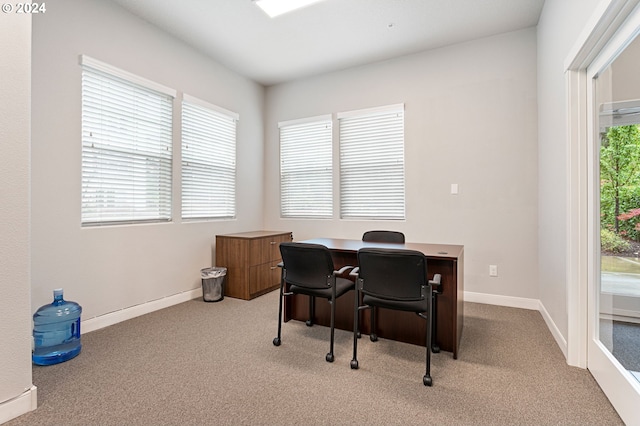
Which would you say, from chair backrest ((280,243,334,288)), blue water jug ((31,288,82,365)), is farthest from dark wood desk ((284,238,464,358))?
blue water jug ((31,288,82,365))

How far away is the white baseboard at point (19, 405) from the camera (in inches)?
64.1

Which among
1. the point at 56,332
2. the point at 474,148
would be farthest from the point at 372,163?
the point at 56,332

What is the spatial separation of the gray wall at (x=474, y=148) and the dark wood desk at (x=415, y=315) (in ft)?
3.90

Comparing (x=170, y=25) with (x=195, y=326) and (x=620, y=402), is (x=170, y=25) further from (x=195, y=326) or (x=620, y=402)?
(x=620, y=402)

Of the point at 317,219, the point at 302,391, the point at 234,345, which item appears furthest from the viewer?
the point at 317,219

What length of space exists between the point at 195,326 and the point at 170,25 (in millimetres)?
3277

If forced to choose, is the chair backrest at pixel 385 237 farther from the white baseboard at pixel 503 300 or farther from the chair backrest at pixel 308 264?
the white baseboard at pixel 503 300

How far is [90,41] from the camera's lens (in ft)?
9.37

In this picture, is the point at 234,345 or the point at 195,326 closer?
the point at 234,345

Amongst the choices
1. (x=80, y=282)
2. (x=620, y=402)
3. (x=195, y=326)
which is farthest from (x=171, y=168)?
(x=620, y=402)

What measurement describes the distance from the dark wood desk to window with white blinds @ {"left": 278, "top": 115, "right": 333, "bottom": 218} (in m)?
1.86

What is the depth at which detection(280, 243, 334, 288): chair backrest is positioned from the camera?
2295 millimetres

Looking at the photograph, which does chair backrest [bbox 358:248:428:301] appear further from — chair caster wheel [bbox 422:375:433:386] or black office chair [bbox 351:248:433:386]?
chair caster wheel [bbox 422:375:433:386]

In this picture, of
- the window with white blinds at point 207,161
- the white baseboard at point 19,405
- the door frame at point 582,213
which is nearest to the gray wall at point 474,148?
the door frame at point 582,213
